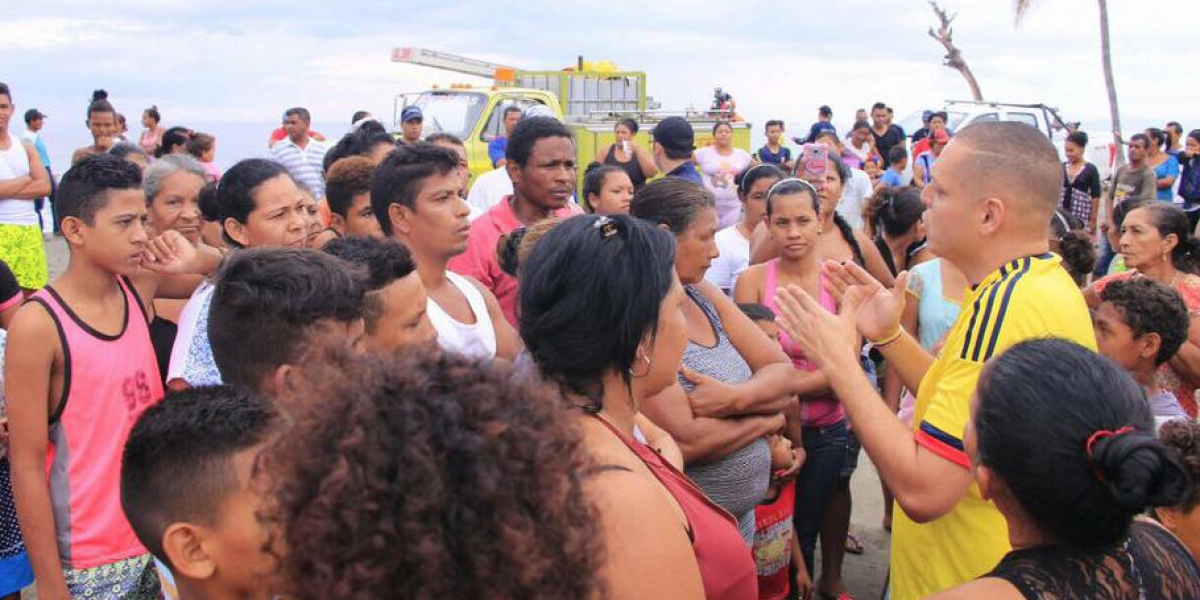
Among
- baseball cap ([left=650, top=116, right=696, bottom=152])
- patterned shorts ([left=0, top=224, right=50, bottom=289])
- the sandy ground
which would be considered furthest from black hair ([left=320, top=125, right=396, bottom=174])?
the sandy ground

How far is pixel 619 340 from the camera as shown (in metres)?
1.99

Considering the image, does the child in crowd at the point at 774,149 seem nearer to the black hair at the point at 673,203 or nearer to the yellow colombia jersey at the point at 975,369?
the black hair at the point at 673,203

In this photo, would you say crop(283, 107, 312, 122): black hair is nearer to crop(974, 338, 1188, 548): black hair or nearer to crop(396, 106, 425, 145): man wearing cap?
crop(396, 106, 425, 145): man wearing cap

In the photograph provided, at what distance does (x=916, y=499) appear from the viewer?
7.36 feet

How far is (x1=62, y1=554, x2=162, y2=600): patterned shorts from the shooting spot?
104 inches

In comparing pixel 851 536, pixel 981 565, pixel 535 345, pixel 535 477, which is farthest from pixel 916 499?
pixel 851 536

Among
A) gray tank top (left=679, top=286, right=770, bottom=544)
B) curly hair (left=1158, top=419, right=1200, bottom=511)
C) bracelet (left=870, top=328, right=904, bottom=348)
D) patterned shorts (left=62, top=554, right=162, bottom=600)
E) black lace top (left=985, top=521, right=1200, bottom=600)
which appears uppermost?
bracelet (left=870, top=328, right=904, bottom=348)

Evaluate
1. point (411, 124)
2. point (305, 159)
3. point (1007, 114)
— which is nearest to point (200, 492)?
point (305, 159)

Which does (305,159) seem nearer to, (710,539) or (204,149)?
→ (204,149)

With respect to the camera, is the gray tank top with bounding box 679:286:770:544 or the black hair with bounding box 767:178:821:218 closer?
the gray tank top with bounding box 679:286:770:544

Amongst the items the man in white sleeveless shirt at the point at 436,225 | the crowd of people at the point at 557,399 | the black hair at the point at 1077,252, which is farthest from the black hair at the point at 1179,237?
the man in white sleeveless shirt at the point at 436,225

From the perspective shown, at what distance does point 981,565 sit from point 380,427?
6.15ft

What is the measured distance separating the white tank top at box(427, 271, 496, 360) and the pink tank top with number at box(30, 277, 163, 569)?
35.8 inches

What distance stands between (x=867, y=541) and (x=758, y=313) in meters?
1.90
